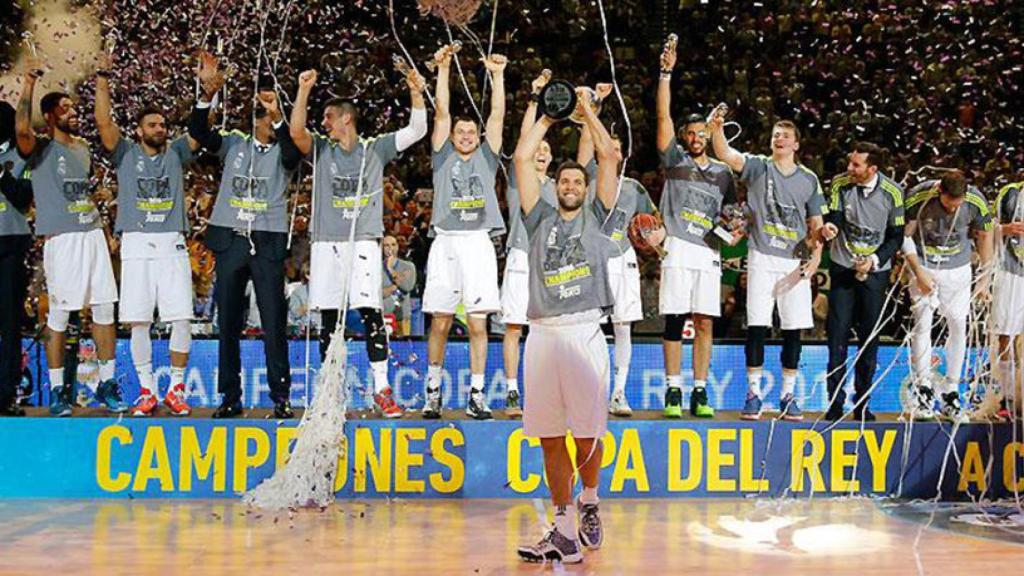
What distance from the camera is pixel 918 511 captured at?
7.11 metres

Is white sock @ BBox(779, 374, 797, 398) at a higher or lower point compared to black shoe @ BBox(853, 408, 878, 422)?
higher

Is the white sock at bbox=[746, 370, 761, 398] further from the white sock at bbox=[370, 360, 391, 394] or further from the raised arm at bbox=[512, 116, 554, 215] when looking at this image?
the raised arm at bbox=[512, 116, 554, 215]

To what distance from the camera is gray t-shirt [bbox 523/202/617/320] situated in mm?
5676

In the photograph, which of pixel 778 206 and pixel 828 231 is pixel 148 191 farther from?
pixel 828 231

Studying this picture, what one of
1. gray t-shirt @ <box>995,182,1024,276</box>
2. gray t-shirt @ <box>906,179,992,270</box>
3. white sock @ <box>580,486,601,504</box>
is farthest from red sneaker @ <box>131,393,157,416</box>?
gray t-shirt @ <box>995,182,1024,276</box>

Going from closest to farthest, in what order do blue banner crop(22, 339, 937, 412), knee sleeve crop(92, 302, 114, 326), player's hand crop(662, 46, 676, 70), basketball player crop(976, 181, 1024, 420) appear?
player's hand crop(662, 46, 676, 70) < knee sleeve crop(92, 302, 114, 326) < basketball player crop(976, 181, 1024, 420) < blue banner crop(22, 339, 937, 412)

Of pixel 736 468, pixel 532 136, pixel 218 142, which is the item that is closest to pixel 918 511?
pixel 736 468

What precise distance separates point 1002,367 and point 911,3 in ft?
24.8

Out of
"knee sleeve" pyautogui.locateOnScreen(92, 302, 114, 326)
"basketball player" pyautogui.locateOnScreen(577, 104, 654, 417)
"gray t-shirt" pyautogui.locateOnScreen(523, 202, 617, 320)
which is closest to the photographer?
"gray t-shirt" pyautogui.locateOnScreen(523, 202, 617, 320)

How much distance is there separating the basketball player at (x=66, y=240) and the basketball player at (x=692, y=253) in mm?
3116

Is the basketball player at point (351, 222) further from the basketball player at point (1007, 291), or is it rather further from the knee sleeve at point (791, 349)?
the basketball player at point (1007, 291)

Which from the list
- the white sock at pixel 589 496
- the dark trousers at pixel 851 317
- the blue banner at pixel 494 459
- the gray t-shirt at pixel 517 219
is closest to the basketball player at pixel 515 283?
Result: the gray t-shirt at pixel 517 219

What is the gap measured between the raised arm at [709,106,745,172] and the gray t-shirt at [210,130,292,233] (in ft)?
7.87

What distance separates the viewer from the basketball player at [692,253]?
24.6ft
